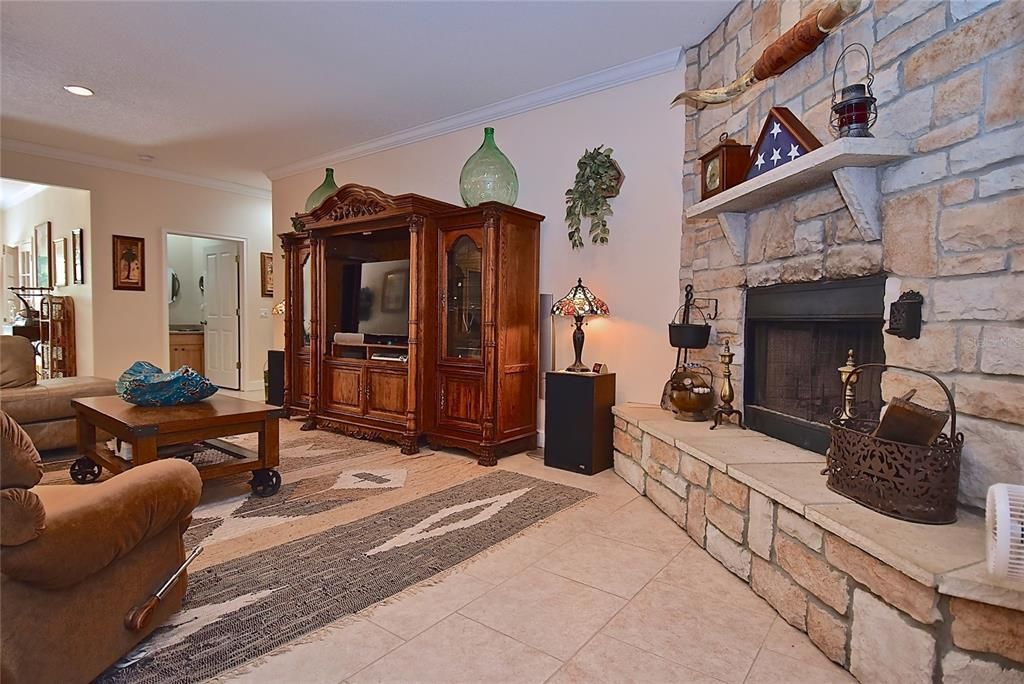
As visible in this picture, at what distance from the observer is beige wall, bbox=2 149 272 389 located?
568cm

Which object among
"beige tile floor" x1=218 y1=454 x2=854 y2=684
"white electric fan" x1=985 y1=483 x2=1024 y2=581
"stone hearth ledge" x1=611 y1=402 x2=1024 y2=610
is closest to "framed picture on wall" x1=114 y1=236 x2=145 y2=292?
"beige tile floor" x1=218 y1=454 x2=854 y2=684

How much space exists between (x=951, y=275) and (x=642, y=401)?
2.09 metres

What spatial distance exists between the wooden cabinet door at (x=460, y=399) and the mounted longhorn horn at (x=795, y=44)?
2.30 metres

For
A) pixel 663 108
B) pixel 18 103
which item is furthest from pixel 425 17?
pixel 18 103

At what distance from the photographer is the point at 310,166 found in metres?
5.94

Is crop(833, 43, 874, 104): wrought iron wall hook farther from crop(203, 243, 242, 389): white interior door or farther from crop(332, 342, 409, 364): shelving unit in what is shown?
crop(203, 243, 242, 389): white interior door

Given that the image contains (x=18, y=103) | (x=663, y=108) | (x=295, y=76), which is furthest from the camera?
(x=18, y=103)

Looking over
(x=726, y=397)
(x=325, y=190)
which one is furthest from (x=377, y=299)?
(x=726, y=397)

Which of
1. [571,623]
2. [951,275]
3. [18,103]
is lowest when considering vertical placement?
[571,623]

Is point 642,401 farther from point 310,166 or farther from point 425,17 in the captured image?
point 310,166

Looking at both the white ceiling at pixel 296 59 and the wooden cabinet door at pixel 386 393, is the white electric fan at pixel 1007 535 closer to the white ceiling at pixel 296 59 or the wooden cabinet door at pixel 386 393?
the white ceiling at pixel 296 59

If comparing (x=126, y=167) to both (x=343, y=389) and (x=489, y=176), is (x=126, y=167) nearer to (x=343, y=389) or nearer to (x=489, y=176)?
(x=343, y=389)

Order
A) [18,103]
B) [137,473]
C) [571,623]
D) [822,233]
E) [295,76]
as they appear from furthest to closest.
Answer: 1. [18,103]
2. [295,76]
3. [822,233]
4. [571,623]
5. [137,473]

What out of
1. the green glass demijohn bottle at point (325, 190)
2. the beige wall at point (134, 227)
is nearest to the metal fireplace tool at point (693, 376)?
the green glass demijohn bottle at point (325, 190)
